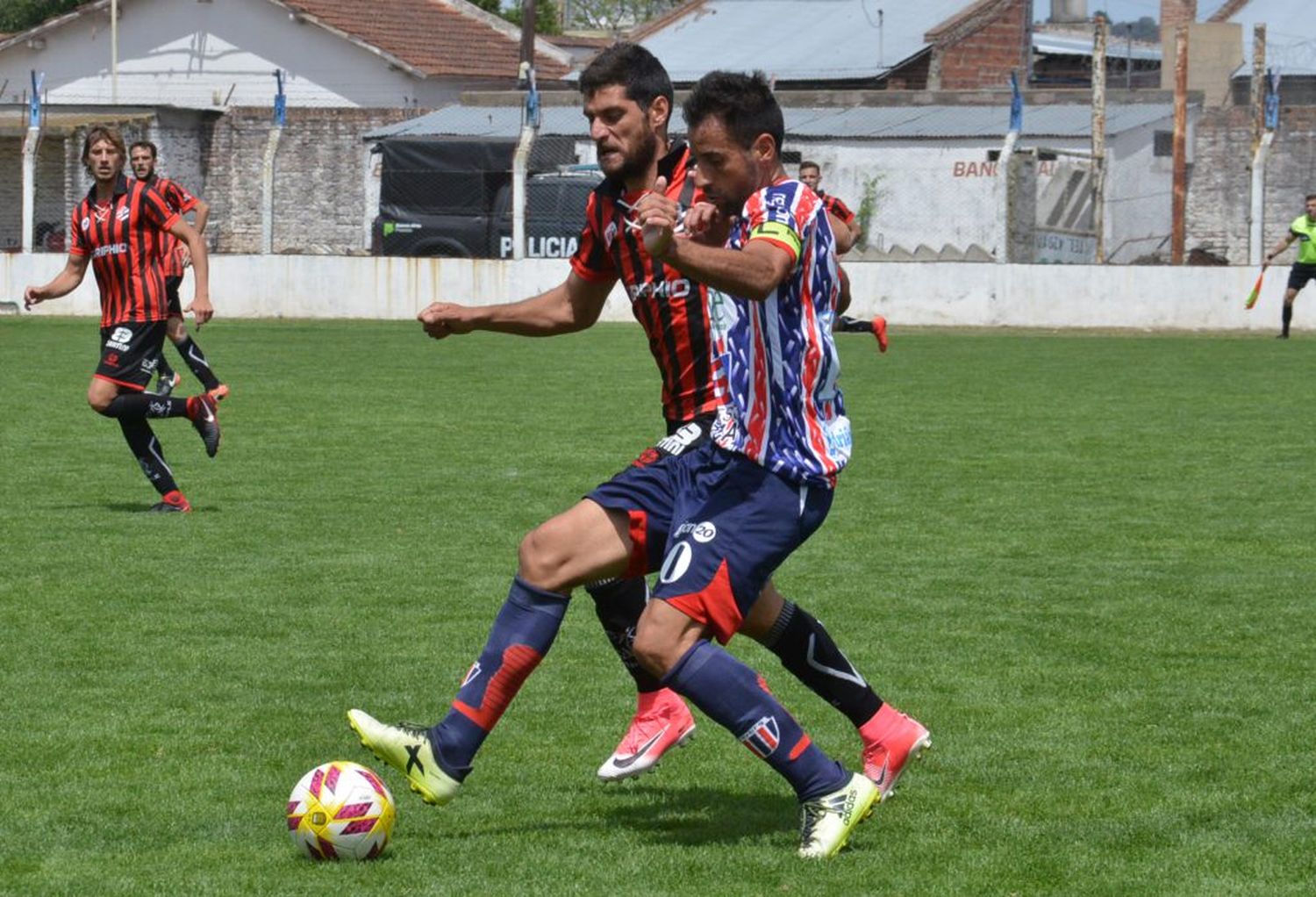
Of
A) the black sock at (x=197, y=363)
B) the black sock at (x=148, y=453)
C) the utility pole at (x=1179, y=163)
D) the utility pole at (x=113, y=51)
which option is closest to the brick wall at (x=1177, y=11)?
the utility pole at (x=1179, y=163)

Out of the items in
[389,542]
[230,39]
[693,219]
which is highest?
[230,39]

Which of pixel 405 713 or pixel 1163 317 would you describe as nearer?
pixel 405 713

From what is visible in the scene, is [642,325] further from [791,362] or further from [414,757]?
[414,757]

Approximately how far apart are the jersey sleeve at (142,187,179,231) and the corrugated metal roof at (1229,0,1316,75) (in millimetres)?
34787

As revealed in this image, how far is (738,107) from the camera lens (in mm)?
4684

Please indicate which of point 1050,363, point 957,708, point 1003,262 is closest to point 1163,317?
point 1003,262

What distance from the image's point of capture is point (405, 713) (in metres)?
6.41

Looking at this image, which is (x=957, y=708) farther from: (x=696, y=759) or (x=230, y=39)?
(x=230, y=39)

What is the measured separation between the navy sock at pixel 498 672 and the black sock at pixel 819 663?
573mm

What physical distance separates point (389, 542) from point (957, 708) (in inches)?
164

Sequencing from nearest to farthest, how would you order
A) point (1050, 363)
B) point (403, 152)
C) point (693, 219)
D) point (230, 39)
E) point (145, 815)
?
point (693, 219), point (145, 815), point (1050, 363), point (403, 152), point (230, 39)

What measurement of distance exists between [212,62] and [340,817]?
45620 millimetres

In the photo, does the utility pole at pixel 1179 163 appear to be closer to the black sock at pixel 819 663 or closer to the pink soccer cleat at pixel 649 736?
the pink soccer cleat at pixel 649 736

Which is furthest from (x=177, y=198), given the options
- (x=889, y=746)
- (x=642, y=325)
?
(x=889, y=746)
